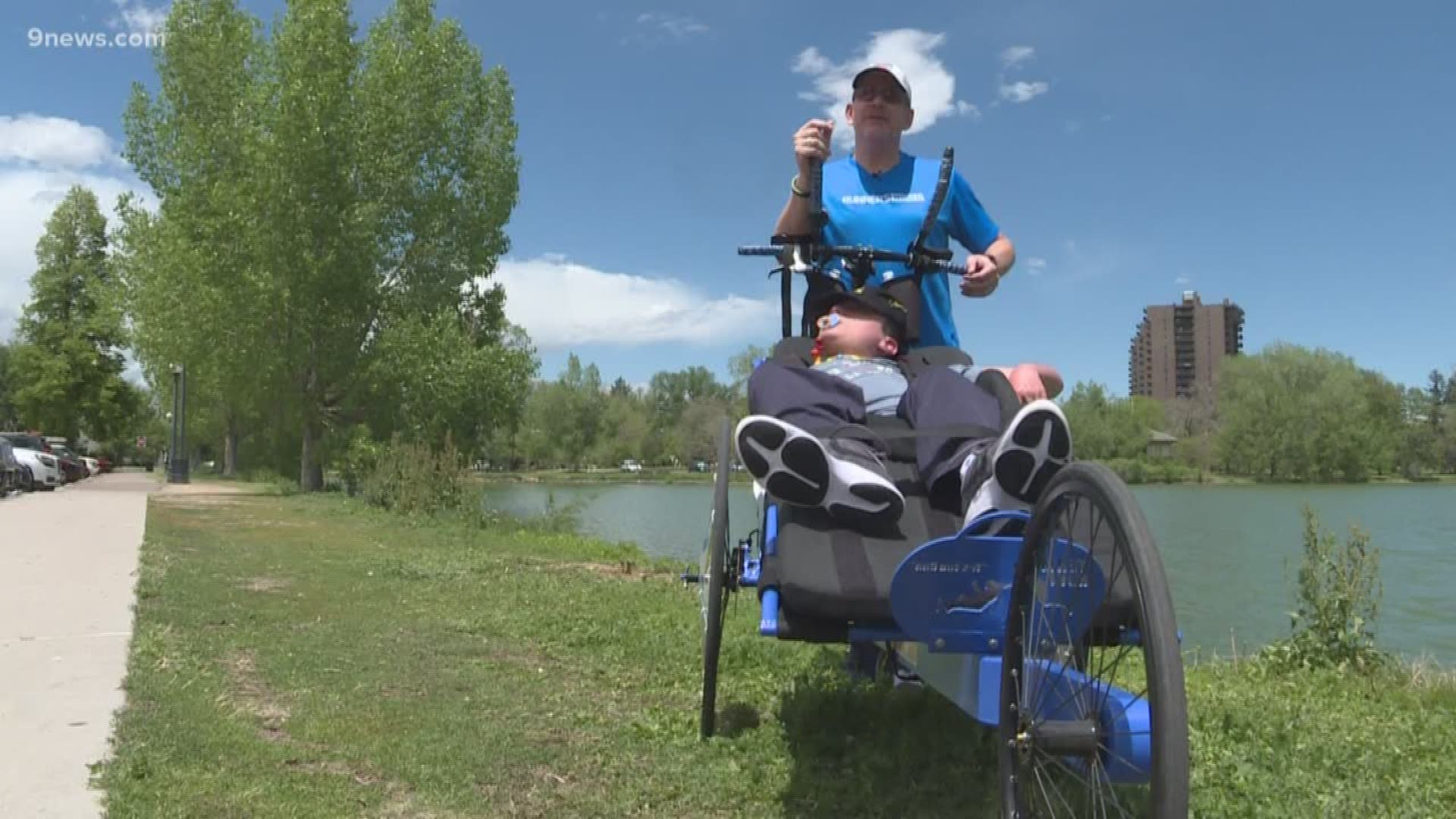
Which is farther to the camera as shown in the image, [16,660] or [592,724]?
[16,660]

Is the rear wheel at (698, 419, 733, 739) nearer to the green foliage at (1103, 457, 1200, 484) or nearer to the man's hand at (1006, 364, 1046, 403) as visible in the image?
the man's hand at (1006, 364, 1046, 403)

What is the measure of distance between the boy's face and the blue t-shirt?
7.8 inches

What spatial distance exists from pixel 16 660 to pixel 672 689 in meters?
3.31

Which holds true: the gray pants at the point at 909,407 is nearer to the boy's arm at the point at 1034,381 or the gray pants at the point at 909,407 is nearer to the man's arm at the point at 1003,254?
the boy's arm at the point at 1034,381

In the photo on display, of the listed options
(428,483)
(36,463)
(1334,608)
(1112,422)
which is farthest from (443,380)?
(1112,422)

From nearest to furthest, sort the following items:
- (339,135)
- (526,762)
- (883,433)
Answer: (883,433), (526,762), (339,135)

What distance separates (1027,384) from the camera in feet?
10.1

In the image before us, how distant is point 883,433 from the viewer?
3.10 m

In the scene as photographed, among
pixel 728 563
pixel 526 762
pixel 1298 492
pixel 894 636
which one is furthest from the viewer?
pixel 1298 492

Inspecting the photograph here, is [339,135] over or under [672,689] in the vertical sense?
over

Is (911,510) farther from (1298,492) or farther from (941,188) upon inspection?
(1298,492)

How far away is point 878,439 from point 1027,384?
473 millimetres

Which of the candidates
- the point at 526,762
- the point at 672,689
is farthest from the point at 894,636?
the point at 672,689

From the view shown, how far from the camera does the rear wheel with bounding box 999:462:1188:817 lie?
1.78m
